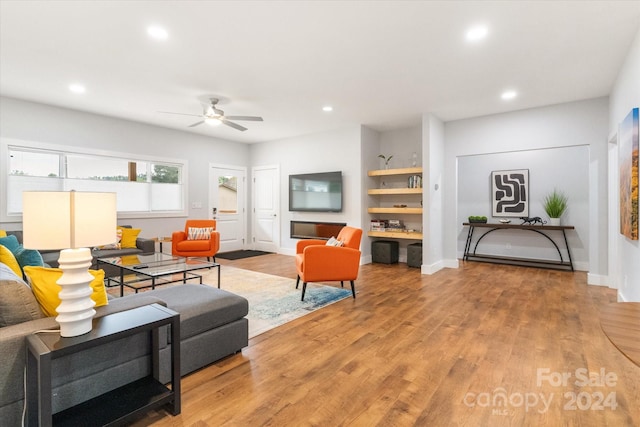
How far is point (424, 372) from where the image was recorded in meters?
2.14

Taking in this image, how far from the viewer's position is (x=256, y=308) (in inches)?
134

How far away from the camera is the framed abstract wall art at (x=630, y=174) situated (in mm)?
2869

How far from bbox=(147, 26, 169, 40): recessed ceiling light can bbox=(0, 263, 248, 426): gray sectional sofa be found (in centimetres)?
222

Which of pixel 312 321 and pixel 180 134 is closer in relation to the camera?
pixel 312 321

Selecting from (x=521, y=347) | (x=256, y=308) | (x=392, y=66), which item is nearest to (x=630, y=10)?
(x=392, y=66)

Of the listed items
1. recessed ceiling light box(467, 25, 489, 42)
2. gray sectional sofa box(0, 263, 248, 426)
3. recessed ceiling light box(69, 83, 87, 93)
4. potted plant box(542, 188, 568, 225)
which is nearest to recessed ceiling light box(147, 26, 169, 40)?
recessed ceiling light box(69, 83, 87, 93)

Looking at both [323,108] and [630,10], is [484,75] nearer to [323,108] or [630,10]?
[630,10]

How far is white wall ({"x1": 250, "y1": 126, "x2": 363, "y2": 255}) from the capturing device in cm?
627

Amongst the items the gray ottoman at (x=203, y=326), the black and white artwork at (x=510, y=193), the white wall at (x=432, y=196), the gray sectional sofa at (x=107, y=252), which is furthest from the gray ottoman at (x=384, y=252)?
the gray ottoman at (x=203, y=326)

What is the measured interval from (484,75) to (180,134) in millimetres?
5609

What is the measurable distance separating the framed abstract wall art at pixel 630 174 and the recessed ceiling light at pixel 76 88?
6.14m

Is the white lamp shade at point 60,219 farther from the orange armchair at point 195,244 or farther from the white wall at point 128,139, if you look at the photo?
the white wall at point 128,139

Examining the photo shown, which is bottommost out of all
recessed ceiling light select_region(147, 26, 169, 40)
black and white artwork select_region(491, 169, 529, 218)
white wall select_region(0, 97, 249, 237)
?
black and white artwork select_region(491, 169, 529, 218)

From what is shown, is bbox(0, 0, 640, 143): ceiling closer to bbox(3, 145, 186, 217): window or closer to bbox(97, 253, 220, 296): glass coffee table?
bbox(3, 145, 186, 217): window
